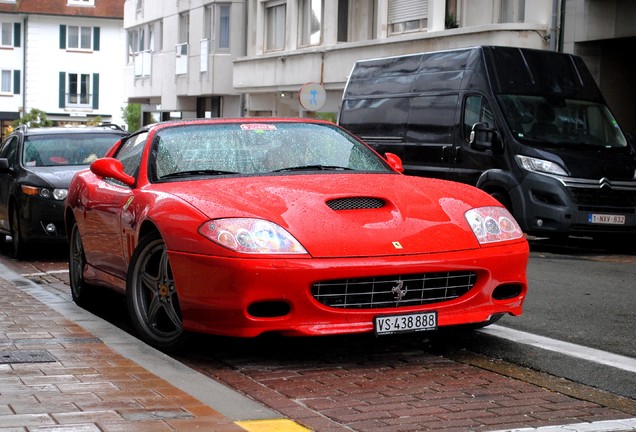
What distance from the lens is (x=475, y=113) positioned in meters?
16.7

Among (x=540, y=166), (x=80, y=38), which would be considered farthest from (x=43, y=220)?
(x=80, y=38)

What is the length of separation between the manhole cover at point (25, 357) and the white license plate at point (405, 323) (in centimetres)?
179

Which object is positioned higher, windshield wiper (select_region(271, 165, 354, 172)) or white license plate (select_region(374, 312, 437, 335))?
windshield wiper (select_region(271, 165, 354, 172))

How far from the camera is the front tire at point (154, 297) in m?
7.27

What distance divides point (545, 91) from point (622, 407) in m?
11.1

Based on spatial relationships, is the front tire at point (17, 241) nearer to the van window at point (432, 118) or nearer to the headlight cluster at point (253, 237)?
the van window at point (432, 118)

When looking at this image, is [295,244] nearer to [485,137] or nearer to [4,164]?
[4,164]

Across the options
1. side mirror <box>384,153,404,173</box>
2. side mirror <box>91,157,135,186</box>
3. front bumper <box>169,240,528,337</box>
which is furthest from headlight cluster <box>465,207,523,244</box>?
side mirror <box>91,157,135,186</box>

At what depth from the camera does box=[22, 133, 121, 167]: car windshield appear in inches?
594

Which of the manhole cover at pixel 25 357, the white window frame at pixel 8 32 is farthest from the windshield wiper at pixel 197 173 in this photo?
the white window frame at pixel 8 32

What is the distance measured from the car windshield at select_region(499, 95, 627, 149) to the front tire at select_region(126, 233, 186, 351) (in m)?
9.26

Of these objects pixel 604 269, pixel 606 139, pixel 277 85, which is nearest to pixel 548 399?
pixel 604 269

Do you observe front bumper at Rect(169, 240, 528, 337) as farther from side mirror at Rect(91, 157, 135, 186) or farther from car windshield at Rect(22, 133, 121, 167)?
car windshield at Rect(22, 133, 121, 167)

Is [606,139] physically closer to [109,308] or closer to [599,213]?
[599,213]
